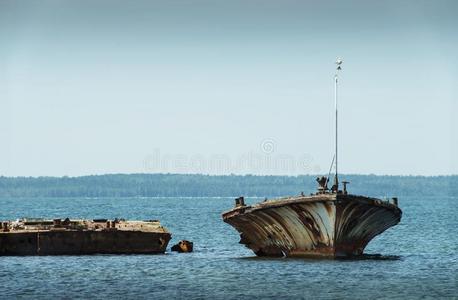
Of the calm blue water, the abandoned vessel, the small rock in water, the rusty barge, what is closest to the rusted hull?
the abandoned vessel

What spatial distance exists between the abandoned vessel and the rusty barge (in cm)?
867

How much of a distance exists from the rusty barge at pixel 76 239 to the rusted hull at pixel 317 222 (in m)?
8.67

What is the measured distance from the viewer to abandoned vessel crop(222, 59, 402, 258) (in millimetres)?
65812

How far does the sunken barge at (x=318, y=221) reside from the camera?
65750 millimetres

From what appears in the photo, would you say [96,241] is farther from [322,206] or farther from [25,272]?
[322,206]

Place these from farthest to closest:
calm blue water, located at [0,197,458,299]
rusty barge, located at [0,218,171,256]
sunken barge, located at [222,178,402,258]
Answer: rusty barge, located at [0,218,171,256]
sunken barge, located at [222,178,402,258]
calm blue water, located at [0,197,458,299]

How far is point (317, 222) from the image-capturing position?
6650cm

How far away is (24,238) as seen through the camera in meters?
76.3

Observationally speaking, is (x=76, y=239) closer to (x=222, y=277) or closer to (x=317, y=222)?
(x=222, y=277)

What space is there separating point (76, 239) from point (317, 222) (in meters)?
19.0

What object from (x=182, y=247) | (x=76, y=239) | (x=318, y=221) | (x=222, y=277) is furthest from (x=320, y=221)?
(x=182, y=247)

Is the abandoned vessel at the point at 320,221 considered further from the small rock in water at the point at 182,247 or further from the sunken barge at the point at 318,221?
the small rock in water at the point at 182,247

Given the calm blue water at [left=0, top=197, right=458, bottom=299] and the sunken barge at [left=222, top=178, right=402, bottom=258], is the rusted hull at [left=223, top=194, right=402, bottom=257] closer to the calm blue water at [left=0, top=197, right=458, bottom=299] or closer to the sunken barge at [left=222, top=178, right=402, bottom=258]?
the sunken barge at [left=222, top=178, right=402, bottom=258]

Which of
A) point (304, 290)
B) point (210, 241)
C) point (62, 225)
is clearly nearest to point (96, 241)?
point (62, 225)
